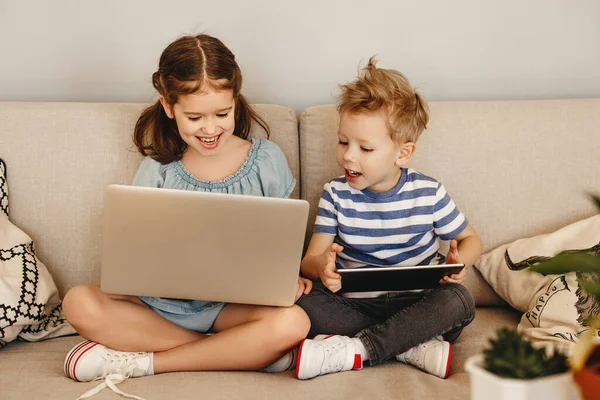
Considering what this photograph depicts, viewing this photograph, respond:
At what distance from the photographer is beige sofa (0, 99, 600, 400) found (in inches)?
72.7

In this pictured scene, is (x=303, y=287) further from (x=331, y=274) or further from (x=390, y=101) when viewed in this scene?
(x=390, y=101)

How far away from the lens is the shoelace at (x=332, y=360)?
5.09 feet

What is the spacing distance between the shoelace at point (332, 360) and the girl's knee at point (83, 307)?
0.51 meters

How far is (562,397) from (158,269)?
831 millimetres

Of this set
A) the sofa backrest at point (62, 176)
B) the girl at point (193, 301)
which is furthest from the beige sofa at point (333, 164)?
the girl at point (193, 301)

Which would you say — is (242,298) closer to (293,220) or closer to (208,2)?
(293,220)

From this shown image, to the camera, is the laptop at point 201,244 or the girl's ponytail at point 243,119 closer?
the laptop at point 201,244

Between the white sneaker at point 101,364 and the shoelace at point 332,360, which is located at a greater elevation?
the shoelace at point 332,360

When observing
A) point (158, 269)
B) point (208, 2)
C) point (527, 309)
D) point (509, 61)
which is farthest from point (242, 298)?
point (509, 61)

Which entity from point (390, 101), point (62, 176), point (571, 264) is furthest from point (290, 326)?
point (571, 264)

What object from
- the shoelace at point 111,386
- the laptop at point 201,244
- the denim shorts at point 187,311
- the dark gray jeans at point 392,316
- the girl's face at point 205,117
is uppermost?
the girl's face at point 205,117

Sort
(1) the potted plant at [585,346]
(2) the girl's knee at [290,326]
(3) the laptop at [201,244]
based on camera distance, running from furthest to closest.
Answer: (2) the girl's knee at [290,326]
(3) the laptop at [201,244]
(1) the potted plant at [585,346]

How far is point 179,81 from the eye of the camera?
1694mm

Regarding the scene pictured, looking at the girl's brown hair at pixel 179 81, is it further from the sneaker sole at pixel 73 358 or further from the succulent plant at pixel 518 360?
the succulent plant at pixel 518 360
